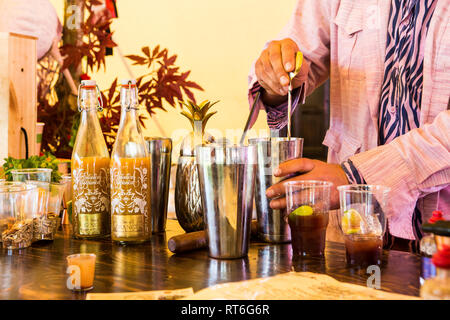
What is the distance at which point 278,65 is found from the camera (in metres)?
1.33

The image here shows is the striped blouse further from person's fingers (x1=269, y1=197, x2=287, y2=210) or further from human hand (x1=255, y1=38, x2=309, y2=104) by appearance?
person's fingers (x1=269, y1=197, x2=287, y2=210)

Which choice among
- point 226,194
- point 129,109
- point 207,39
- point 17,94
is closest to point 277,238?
point 226,194

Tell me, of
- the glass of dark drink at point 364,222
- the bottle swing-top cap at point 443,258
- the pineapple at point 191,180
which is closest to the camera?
the bottle swing-top cap at point 443,258

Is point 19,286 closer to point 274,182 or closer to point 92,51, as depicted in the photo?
point 274,182

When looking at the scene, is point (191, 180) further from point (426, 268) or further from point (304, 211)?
point (426, 268)

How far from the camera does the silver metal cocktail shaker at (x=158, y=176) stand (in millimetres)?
1224

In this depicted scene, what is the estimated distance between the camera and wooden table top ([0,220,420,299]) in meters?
0.81

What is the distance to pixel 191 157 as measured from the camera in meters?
1.20

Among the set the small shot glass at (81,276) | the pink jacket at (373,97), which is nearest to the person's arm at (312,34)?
the pink jacket at (373,97)

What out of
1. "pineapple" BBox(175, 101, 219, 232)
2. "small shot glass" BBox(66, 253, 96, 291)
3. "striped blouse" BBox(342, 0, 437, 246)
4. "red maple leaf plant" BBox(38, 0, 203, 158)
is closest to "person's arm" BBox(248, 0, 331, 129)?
"striped blouse" BBox(342, 0, 437, 246)

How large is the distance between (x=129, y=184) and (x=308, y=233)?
1.25 ft

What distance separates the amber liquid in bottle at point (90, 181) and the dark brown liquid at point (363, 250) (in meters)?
0.54

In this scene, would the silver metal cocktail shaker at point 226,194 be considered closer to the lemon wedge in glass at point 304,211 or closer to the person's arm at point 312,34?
the lemon wedge in glass at point 304,211
